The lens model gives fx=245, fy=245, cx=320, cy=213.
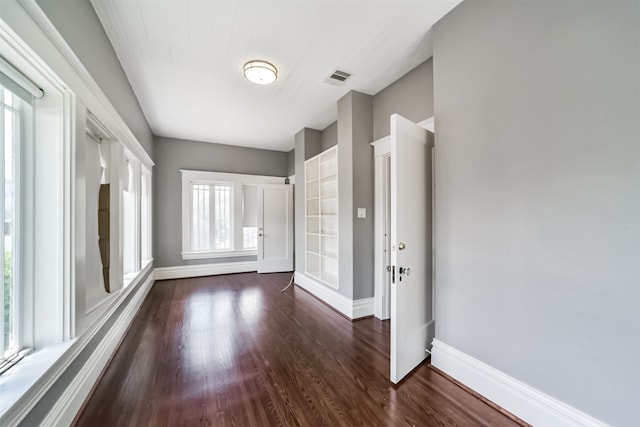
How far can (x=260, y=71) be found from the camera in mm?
2537

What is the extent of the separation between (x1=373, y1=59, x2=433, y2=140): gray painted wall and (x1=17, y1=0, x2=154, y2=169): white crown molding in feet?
9.10

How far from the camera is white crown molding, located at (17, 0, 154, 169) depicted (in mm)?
1151

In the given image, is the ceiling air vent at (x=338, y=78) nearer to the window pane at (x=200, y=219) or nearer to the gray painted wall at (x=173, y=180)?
the gray painted wall at (x=173, y=180)

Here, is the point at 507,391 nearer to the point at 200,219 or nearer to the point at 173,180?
the point at 200,219

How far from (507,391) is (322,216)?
115 inches

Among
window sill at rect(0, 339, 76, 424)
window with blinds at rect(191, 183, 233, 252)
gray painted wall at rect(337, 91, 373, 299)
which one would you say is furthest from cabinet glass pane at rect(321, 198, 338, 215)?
window sill at rect(0, 339, 76, 424)

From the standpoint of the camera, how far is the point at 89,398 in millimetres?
1721

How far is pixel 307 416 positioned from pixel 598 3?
9.26 feet

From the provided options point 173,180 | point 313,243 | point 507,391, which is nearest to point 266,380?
point 507,391

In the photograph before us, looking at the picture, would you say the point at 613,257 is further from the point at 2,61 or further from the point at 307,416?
the point at 2,61

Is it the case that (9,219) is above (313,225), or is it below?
above

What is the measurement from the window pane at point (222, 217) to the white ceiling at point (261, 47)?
2.13 metres

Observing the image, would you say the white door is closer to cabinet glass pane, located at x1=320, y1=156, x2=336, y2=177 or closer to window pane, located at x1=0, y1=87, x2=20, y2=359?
cabinet glass pane, located at x1=320, y1=156, x2=336, y2=177

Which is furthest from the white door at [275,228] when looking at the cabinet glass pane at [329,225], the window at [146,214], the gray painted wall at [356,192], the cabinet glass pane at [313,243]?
the gray painted wall at [356,192]
